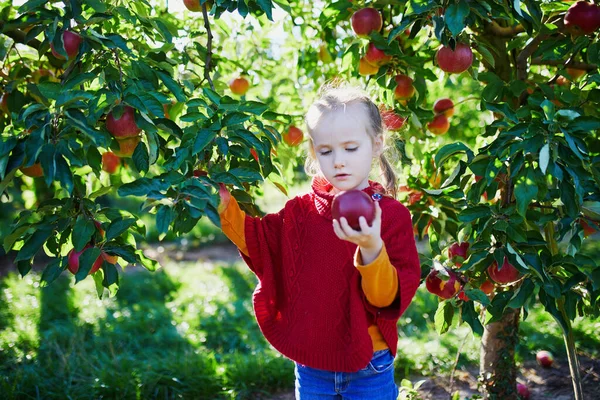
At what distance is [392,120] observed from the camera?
213 cm

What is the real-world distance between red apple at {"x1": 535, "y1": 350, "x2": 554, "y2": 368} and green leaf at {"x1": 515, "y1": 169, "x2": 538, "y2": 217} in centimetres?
159

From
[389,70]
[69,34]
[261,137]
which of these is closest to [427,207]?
[389,70]

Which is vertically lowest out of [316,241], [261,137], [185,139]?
[316,241]

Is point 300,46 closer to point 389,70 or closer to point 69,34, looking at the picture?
point 389,70

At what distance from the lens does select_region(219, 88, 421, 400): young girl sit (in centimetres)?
153

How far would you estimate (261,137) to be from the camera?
71.4 inches

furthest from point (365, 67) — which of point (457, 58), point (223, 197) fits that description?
point (223, 197)

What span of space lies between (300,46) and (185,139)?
1.59 meters

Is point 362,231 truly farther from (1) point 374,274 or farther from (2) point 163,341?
(2) point 163,341

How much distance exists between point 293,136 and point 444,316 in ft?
2.98

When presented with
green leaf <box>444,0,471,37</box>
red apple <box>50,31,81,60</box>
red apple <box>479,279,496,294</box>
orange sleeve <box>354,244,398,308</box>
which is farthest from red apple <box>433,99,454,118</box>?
red apple <box>50,31,81,60</box>

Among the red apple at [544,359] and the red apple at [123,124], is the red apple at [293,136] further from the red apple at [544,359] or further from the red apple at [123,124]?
the red apple at [544,359]

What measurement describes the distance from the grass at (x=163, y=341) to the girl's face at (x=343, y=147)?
3.13ft

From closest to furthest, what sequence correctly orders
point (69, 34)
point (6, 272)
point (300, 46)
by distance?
1. point (69, 34)
2. point (300, 46)
3. point (6, 272)
